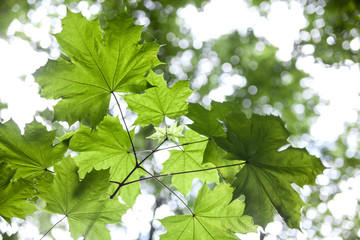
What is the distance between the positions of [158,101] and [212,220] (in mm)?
745

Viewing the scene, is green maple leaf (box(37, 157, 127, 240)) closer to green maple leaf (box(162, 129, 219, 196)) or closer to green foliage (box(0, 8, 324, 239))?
green foliage (box(0, 8, 324, 239))

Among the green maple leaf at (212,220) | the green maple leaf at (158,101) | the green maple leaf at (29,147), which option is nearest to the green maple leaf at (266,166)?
the green maple leaf at (212,220)

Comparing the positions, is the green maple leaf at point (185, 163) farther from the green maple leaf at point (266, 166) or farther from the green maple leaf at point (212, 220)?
the green maple leaf at point (266, 166)

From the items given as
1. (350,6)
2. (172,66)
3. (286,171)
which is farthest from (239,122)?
(172,66)

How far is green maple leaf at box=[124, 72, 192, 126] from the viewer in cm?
157

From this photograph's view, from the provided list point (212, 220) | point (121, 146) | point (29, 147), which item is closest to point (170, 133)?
point (121, 146)

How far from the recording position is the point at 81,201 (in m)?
1.31

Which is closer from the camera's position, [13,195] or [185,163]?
[13,195]

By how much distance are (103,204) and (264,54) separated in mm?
11223

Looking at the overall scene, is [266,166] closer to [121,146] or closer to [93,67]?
[121,146]

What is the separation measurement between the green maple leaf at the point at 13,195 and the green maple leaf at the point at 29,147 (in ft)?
0.36

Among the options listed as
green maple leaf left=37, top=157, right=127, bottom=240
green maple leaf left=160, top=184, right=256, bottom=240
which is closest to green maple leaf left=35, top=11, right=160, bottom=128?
green maple leaf left=37, top=157, right=127, bottom=240

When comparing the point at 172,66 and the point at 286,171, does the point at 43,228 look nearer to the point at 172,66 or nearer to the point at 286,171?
the point at 172,66

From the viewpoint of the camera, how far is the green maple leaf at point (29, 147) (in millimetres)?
1400
